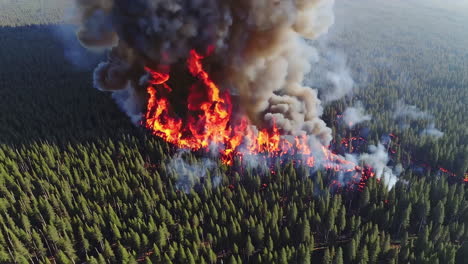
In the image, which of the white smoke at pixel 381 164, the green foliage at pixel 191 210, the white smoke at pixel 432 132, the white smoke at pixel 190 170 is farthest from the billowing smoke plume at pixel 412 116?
the white smoke at pixel 190 170

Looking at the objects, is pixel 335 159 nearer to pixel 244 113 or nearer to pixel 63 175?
pixel 244 113

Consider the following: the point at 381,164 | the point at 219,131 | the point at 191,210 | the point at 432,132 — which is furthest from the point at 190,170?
the point at 432,132

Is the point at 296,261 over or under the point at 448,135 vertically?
under

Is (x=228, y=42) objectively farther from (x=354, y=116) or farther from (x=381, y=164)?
(x=354, y=116)

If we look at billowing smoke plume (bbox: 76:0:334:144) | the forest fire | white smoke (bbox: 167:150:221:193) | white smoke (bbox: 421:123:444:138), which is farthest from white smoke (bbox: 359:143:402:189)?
white smoke (bbox: 167:150:221:193)

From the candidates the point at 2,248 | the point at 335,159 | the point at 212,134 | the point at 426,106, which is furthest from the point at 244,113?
the point at 426,106

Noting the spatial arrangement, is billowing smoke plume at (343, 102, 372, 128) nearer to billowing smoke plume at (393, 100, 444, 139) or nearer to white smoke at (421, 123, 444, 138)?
billowing smoke plume at (393, 100, 444, 139)

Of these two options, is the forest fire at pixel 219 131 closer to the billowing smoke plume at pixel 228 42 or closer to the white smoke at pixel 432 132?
the billowing smoke plume at pixel 228 42
